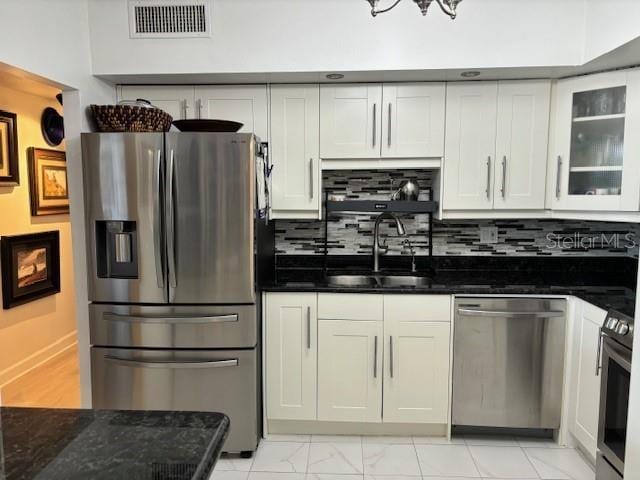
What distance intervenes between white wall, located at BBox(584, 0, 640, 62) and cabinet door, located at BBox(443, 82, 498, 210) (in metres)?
0.53

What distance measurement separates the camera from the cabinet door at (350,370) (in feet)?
8.70

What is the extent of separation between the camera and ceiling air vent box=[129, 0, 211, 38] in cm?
256

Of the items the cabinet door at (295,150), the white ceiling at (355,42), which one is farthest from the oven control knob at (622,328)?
the cabinet door at (295,150)

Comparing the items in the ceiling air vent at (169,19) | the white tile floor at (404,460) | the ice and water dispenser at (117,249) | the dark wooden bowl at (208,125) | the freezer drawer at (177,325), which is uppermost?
the ceiling air vent at (169,19)

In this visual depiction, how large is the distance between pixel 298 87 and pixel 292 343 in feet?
5.11

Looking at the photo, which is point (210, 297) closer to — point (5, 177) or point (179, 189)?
point (179, 189)

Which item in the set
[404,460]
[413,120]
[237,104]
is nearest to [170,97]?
[237,104]

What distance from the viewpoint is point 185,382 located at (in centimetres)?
252

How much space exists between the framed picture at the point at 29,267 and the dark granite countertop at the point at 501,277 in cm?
209

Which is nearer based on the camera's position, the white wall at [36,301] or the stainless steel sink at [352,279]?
the stainless steel sink at [352,279]

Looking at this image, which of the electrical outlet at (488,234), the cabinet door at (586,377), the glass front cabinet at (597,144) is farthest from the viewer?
the electrical outlet at (488,234)

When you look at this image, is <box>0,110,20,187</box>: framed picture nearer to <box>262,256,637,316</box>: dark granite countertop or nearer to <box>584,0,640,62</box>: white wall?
<box>262,256,637,316</box>: dark granite countertop

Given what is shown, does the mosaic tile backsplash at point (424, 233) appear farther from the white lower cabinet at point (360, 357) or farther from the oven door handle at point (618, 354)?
the oven door handle at point (618, 354)

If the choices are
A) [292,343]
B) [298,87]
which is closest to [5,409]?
[292,343]
